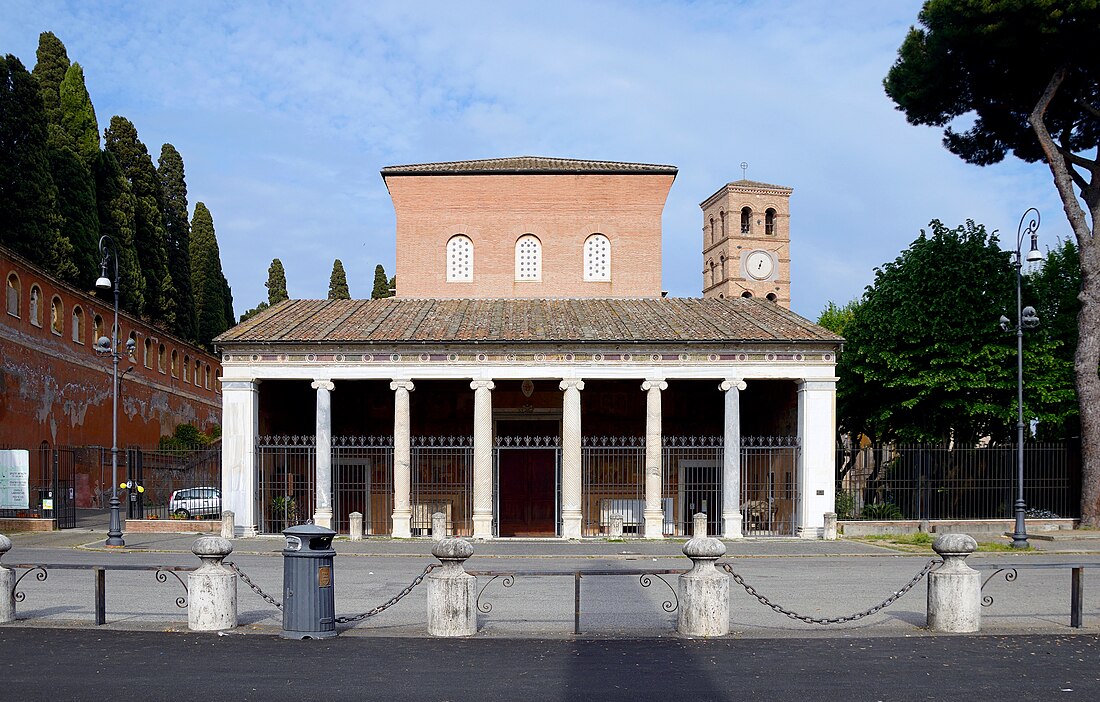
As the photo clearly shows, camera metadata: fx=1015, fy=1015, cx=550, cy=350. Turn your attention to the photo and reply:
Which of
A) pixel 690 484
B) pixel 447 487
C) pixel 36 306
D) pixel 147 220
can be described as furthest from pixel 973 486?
pixel 147 220

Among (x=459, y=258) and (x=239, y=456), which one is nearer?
(x=239, y=456)

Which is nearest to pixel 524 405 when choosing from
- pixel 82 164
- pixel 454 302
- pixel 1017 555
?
pixel 454 302

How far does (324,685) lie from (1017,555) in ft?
57.6

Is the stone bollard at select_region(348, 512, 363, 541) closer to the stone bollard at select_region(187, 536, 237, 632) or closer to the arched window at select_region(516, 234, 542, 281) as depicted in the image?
the arched window at select_region(516, 234, 542, 281)

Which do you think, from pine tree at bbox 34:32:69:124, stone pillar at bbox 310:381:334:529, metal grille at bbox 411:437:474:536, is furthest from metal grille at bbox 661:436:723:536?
pine tree at bbox 34:32:69:124

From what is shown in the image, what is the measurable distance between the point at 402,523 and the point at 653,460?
21.1ft

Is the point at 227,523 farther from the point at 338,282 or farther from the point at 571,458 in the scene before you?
the point at 338,282

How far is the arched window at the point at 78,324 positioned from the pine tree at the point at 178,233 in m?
15.0

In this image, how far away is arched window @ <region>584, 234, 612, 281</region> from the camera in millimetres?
32094

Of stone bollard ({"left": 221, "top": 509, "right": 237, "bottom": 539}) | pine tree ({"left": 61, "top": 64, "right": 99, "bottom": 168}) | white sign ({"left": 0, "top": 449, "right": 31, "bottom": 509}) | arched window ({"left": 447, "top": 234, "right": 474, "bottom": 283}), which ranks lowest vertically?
stone bollard ({"left": 221, "top": 509, "right": 237, "bottom": 539})

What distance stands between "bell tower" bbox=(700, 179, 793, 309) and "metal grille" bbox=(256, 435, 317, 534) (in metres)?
40.4

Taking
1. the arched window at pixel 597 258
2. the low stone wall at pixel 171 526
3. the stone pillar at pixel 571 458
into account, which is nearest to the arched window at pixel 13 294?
the low stone wall at pixel 171 526

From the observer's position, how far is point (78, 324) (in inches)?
1416

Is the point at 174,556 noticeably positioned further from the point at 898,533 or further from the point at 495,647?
the point at 898,533
